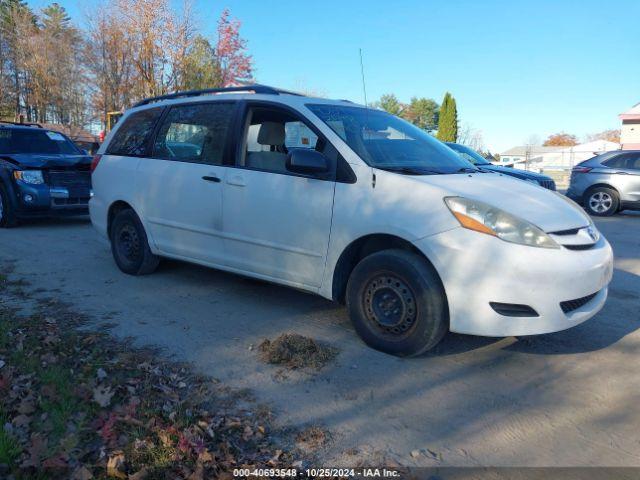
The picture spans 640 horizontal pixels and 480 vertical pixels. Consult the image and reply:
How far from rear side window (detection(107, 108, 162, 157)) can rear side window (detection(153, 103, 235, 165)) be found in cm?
Answer: 20

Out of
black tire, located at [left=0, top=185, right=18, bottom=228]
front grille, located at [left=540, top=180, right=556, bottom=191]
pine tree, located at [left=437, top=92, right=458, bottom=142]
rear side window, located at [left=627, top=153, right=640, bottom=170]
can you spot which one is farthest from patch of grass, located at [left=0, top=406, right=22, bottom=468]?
pine tree, located at [left=437, top=92, right=458, bottom=142]

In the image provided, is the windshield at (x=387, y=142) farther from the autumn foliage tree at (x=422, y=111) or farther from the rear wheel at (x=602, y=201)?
the autumn foliage tree at (x=422, y=111)

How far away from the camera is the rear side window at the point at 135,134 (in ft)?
18.4

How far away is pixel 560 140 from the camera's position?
9106cm

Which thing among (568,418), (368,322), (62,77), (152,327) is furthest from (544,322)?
(62,77)

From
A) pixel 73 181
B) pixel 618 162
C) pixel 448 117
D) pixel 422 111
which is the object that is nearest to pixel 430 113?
pixel 422 111

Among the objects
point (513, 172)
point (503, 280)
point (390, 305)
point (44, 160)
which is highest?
point (513, 172)

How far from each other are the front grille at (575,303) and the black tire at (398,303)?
2.47 feet

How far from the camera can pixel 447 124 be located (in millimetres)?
35312

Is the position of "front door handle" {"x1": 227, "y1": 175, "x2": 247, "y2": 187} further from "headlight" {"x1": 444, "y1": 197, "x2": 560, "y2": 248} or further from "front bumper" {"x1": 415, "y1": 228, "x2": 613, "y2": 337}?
"headlight" {"x1": 444, "y1": 197, "x2": 560, "y2": 248}

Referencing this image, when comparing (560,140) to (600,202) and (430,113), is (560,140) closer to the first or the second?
(430,113)

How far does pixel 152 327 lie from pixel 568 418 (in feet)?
10.0

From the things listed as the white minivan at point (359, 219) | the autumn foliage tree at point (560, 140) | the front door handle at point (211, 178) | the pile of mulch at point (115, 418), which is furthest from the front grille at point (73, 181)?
the autumn foliage tree at point (560, 140)

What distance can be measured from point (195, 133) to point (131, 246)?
1533 mm
